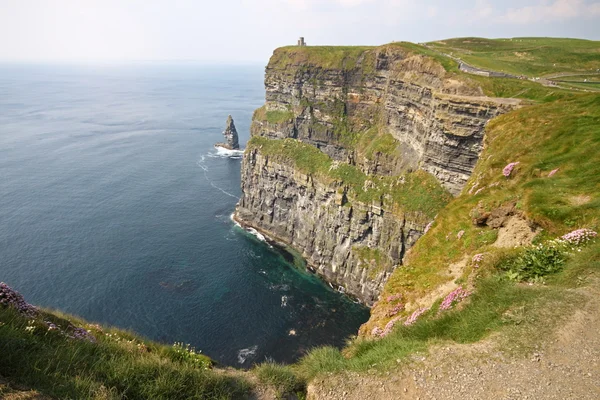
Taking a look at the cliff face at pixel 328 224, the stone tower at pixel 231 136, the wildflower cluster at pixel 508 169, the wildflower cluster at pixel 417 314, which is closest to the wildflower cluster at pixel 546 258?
the wildflower cluster at pixel 417 314

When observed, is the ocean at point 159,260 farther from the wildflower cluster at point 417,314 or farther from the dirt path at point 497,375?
the dirt path at point 497,375

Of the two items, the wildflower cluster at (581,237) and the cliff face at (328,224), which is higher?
the wildflower cluster at (581,237)

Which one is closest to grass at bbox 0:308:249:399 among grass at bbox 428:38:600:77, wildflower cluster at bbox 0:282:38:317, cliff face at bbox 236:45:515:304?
wildflower cluster at bbox 0:282:38:317

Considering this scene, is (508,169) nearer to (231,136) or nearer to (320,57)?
(320,57)

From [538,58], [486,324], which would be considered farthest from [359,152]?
[486,324]

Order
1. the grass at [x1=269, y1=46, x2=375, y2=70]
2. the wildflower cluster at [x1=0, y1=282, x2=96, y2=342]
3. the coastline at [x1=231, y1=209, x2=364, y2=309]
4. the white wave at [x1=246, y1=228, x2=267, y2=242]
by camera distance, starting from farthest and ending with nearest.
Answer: the grass at [x1=269, y1=46, x2=375, y2=70], the white wave at [x1=246, y1=228, x2=267, y2=242], the coastline at [x1=231, y1=209, x2=364, y2=309], the wildflower cluster at [x1=0, y1=282, x2=96, y2=342]

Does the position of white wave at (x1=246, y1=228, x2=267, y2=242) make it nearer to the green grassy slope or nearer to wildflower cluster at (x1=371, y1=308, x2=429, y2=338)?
the green grassy slope
